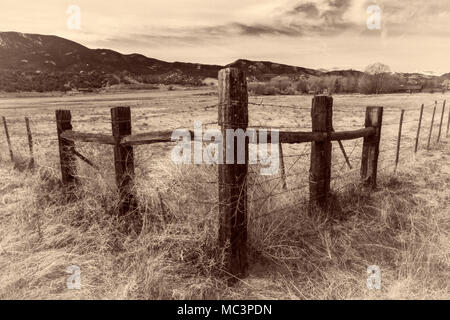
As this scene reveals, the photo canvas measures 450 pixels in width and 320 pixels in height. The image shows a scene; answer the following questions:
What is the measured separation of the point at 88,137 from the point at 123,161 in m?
0.72

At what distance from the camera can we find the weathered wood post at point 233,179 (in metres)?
3.47

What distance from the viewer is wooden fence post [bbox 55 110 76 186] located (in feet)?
17.7

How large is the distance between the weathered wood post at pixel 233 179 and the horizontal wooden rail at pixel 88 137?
170 centimetres

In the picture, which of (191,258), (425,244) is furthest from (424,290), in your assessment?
(191,258)

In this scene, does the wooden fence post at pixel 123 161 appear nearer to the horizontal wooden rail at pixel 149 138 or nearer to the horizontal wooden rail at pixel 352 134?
the horizontal wooden rail at pixel 149 138

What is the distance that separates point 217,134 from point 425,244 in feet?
9.11

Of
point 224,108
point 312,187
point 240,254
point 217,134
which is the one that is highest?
point 224,108

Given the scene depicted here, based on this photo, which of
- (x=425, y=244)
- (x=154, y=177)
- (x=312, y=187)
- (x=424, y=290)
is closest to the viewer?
(x=424, y=290)

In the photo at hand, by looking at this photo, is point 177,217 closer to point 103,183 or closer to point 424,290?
point 103,183

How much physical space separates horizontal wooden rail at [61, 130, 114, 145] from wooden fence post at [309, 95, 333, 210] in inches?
98.7

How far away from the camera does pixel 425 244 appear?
437 centimetres

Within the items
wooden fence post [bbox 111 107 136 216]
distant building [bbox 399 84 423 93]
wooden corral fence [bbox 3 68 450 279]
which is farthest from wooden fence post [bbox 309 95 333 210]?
distant building [bbox 399 84 423 93]

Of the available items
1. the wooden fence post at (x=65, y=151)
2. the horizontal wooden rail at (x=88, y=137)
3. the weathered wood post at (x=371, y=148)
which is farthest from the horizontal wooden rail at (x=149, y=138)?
the weathered wood post at (x=371, y=148)
